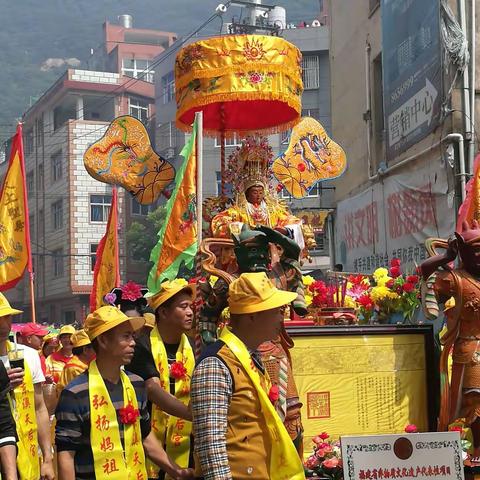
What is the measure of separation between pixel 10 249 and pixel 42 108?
43345mm

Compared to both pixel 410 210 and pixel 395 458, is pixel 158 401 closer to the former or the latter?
pixel 395 458

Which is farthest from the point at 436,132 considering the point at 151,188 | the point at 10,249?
the point at 10,249

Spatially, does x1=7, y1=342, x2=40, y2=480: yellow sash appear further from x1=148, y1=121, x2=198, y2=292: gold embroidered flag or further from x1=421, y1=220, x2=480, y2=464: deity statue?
x1=421, y1=220, x2=480, y2=464: deity statue

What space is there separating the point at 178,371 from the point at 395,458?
1614 millimetres

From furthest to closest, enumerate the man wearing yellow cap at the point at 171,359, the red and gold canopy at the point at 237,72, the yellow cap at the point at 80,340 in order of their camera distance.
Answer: the red and gold canopy at the point at 237,72 < the yellow cap at the point at 80,340 < the man wearing yellow cap at the point at 171,359

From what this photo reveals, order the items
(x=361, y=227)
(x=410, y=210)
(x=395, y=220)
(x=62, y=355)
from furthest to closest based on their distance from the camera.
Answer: (x=361, y=227) < (x=395, y=220) < (x=410, y=210) < (x=62, y=355)

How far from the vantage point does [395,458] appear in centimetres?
357

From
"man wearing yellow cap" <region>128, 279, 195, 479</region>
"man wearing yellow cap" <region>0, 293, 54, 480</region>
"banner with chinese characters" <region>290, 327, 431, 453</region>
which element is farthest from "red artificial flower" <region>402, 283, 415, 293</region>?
"man wearing yellow cap" <region>0, 293, 54, 480</region>

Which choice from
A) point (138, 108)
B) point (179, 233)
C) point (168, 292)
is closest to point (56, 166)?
point (138, 108)

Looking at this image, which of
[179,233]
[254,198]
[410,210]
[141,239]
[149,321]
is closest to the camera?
[149,321]

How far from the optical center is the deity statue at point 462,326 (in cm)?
572

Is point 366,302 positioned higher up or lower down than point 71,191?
lower down

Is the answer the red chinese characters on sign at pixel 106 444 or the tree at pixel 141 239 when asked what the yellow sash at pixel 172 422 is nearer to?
the red chinese characters on sign at pixel 106 444

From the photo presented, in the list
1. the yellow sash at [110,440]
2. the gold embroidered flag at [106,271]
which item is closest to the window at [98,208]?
the gold embroidered flag at [106,271]
